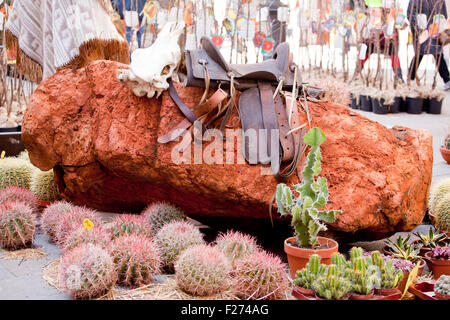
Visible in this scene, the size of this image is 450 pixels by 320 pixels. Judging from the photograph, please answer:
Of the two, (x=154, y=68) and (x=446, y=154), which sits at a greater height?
(x=154, y=68)

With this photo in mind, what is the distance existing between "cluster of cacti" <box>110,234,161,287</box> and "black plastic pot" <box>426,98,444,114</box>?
7.47m

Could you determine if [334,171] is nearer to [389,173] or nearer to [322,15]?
[389,173]

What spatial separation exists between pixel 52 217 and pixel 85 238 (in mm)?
625

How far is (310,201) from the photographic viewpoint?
252 cm

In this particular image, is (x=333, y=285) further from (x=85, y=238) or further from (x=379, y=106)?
(x=379, y=106)

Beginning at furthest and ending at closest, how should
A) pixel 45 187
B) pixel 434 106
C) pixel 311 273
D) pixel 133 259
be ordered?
pixel 434 106, pixel 45 187, pixel 133 259, pixel 311 273

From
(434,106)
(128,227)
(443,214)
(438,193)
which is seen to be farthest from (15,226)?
(434,106)

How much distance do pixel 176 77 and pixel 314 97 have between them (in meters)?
1.02

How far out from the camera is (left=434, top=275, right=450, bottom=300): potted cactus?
7.43ft

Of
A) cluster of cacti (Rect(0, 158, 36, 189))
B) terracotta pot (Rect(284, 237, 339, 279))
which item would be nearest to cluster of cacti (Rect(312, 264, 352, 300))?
terracotta pot (Rect(284, 237, 339, 279))

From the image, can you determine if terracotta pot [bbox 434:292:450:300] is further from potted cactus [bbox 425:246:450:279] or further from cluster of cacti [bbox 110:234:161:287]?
cluster of cacti [bbox 110:234:161:287]

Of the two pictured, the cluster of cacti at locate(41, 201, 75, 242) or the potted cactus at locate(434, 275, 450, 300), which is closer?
the potted cactus at locate(434, 275, 450, 300)

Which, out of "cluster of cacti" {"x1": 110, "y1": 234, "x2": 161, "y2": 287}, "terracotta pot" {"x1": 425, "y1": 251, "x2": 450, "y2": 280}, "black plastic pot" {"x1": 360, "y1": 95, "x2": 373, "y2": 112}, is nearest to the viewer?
"cluster of cacti" {"x1": 110, "y1": 234, "x2": 161, "y2": 287}

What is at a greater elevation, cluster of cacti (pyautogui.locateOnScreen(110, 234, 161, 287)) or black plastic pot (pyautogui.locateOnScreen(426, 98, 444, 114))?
black plastic pot (pyautogui.locateOnScreen(426, 98, 444, 114))
